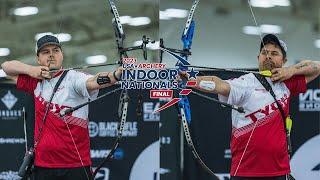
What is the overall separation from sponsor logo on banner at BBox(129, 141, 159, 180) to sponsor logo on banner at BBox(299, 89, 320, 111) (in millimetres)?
1023

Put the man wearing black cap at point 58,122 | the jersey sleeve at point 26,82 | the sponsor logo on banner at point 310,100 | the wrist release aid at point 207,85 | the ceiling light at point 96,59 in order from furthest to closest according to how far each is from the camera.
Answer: the ceiling light at point 96,59, the sponsor logo on banner at point 310,100, the jersey sleeve at point 26,82, the man wearing black cap at point 58,122, the wrist release aid at point 207,85

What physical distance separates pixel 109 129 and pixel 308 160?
4.53 ft

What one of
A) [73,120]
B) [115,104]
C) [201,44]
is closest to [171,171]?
[115,104]

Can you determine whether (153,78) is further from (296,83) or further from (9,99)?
(9,99)

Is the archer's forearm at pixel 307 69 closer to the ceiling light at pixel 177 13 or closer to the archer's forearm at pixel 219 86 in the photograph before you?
the archer's forearm at pixel 219 86

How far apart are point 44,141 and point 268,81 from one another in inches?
48.1

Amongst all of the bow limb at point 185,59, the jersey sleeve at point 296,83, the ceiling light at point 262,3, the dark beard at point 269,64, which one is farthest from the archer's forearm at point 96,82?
the ceiling light at point 262,3

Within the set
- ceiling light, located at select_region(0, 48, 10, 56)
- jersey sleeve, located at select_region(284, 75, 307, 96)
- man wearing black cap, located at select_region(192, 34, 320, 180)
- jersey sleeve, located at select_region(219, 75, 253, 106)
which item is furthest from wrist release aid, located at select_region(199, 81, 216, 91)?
ceiling light, located at select_region(0, 48, 10, 56)

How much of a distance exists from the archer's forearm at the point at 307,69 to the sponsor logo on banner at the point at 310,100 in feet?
2.85

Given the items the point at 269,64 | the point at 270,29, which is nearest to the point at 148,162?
the point at 270,29

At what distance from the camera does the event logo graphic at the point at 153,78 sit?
293cm

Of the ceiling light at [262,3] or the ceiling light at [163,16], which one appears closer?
the ceiling light at [163,16]

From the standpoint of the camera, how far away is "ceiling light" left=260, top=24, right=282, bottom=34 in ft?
13.5

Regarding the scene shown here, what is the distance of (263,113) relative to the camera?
9.83 feet
